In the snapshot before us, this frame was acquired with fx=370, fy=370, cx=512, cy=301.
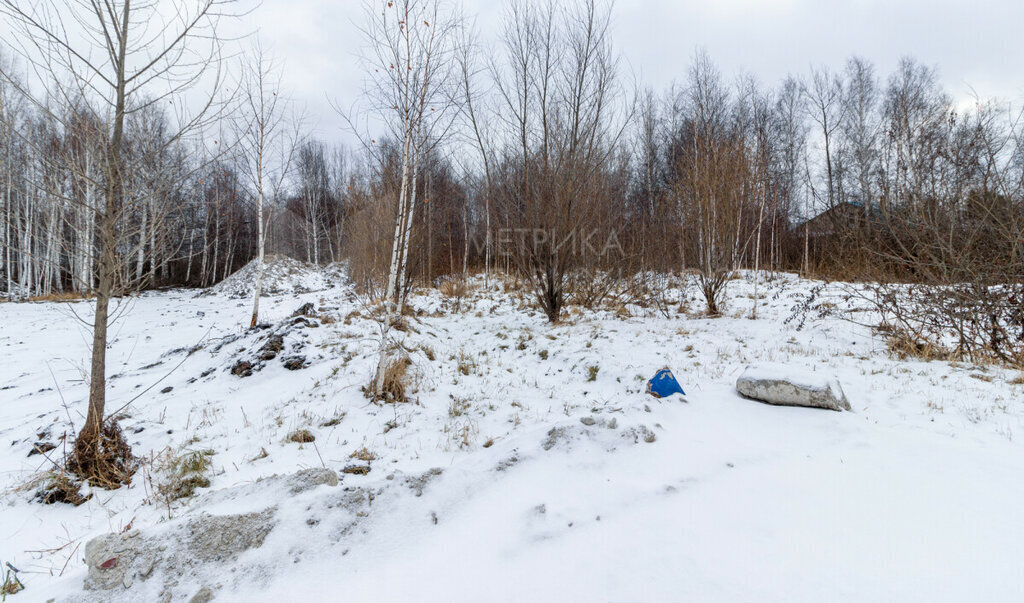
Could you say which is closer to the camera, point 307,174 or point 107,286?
point 107,286

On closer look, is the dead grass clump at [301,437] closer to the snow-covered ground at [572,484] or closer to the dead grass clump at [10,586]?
the snow-covered ground at [572,484]

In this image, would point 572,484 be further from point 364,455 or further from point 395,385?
point 395,385

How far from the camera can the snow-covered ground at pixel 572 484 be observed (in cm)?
174

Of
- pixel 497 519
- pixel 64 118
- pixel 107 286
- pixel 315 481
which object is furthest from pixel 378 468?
pixel 64 118

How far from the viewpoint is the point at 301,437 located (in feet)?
11.1

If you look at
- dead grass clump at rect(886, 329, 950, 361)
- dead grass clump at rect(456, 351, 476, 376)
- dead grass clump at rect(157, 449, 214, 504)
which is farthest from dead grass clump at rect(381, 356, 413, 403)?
dead grass clump at rect(886, 329, 950, 361)

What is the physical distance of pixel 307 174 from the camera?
25828 millimetres

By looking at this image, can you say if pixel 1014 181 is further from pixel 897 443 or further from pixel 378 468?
pixel 378 468

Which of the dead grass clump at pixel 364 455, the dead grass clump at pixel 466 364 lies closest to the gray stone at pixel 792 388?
the dead grass clump at pixel 466 364

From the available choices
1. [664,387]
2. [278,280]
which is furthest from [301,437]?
[278,280]

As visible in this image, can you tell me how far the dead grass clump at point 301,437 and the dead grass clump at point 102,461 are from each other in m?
1.11

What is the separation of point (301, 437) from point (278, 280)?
18.2m

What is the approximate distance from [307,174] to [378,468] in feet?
93.1

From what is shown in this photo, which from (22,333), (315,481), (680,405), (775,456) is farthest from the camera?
(22,333)
